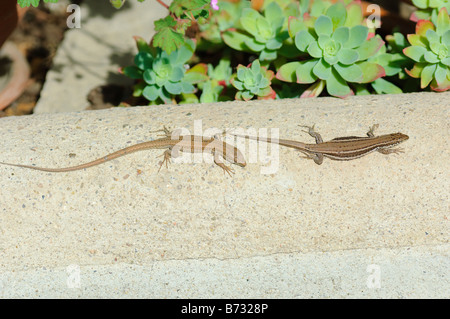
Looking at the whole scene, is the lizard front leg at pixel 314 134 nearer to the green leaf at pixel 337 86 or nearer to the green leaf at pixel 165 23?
the green leaf at pixel 337 86

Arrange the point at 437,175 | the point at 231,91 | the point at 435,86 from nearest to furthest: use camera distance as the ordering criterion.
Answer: the point at 437,175
the point at 435,86
the point at 231,91

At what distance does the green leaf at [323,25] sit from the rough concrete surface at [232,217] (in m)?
0.58

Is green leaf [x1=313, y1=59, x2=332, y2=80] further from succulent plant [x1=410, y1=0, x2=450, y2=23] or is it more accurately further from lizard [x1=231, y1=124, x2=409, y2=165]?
succulent plant [x1=410, y1=0, x2=450, y2=23]

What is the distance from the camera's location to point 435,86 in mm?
2916

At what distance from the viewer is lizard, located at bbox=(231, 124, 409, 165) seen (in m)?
2.52

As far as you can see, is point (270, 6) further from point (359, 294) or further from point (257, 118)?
point (359, 294)

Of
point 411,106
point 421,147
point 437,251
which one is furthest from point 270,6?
point 437,251

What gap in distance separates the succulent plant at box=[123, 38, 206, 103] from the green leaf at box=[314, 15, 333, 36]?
0.85 metres

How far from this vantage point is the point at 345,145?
2.64 m

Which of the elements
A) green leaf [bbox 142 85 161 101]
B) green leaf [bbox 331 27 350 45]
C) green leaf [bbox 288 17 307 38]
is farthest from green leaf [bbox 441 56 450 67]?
green leaf [bbox 142 85 161 101]

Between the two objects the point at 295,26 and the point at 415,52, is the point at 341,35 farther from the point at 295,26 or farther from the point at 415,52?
the point at 415,52

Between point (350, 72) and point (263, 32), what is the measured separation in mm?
678

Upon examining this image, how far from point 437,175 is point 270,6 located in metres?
1.60

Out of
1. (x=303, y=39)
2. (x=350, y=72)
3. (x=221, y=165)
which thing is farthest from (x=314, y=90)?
(x=221, y=165)
